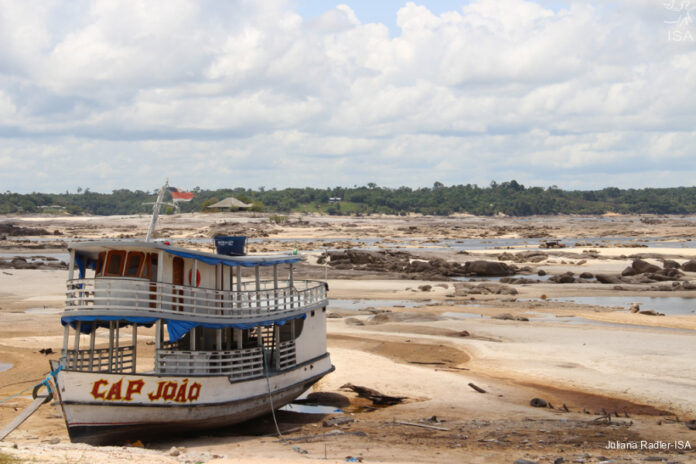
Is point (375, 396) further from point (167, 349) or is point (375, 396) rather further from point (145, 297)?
point (145, 297)

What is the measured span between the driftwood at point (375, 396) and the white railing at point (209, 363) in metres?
3.86

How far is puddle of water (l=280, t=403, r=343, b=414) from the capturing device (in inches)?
821

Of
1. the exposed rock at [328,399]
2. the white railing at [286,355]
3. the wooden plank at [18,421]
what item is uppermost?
the white railing at [286,355]

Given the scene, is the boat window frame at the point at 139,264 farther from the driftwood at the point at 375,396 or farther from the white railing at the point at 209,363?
the driftwood at the point at 375,396

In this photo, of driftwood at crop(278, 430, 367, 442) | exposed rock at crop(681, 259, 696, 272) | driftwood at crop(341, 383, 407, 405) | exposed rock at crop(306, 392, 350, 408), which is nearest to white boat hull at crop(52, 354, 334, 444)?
driftwood at crop(278, 430, 367, 442)

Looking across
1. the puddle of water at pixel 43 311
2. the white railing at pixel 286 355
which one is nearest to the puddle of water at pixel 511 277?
the puddle of water at pixel 43 311

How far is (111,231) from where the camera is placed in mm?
124438

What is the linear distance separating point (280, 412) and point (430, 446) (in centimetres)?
617

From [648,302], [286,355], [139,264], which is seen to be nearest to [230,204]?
[648,302]

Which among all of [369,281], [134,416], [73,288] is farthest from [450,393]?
[369,281]

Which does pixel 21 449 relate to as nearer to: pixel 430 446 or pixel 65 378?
pixel 65 378

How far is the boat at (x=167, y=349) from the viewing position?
15508 millimetres

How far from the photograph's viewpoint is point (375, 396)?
21.5 metres

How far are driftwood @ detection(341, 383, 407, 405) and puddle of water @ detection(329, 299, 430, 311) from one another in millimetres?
19286
